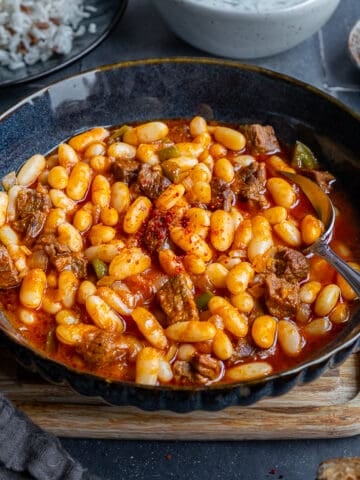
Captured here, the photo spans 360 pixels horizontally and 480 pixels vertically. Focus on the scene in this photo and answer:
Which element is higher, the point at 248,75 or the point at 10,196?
the point at 248,75

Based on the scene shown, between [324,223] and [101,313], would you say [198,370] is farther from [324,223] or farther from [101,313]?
[324,223]

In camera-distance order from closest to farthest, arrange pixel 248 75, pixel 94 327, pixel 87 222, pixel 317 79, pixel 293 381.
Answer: pixel 293 381 → pixel 94 327 → pixel 87 222 → pixel 248 75 → pixel 317 79

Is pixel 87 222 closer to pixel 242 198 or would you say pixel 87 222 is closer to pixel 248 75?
pixel 242 198

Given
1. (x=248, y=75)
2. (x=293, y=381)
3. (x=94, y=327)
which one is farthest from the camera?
(x=248, y=75)

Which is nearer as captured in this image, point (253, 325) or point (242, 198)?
point (253, 325)

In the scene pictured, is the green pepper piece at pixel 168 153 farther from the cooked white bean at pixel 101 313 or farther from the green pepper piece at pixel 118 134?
the cooked white bean at pixel 101 313

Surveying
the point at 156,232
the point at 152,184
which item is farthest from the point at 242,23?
the point at 156,232

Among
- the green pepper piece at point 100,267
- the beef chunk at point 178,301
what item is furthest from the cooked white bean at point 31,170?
the beef chunk at point 178,301

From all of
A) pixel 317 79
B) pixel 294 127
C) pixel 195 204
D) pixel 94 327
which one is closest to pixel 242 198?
pixel 195 204
